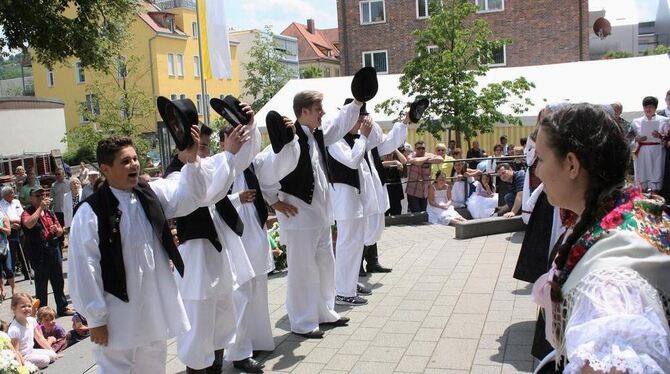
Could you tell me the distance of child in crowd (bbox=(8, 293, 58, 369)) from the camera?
6.57 meters

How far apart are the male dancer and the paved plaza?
0.97 ft

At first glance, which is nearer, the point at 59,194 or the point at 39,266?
the point at 39,266

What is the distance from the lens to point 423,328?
5965 millimetres

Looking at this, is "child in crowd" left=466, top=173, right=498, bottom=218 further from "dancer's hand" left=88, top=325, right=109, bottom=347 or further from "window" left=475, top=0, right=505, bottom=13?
"window" left=475, top=0, right=505, bottom=13

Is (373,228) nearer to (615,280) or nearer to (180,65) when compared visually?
(615,280)

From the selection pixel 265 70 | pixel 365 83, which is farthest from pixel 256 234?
pixel 265 70

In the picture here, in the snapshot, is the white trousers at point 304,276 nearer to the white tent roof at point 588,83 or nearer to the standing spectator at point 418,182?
the standing spectator at point 418,182

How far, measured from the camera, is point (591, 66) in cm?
1930

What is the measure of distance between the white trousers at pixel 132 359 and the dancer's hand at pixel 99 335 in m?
0.08

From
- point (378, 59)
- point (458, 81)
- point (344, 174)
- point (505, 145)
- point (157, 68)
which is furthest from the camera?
point (157, 68)

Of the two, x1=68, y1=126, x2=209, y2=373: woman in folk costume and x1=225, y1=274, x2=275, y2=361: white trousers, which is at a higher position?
x1=68, y1=126, x2=209, y2=373: woman in folk costume

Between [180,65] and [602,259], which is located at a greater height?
[180,65]

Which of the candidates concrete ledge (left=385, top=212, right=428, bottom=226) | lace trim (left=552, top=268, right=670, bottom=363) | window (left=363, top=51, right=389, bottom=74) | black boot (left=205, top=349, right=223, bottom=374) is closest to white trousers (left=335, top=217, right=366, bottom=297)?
black boot (left=205, top=349, right=223, bottom=374)

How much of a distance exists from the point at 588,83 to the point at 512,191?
858 centimetres
